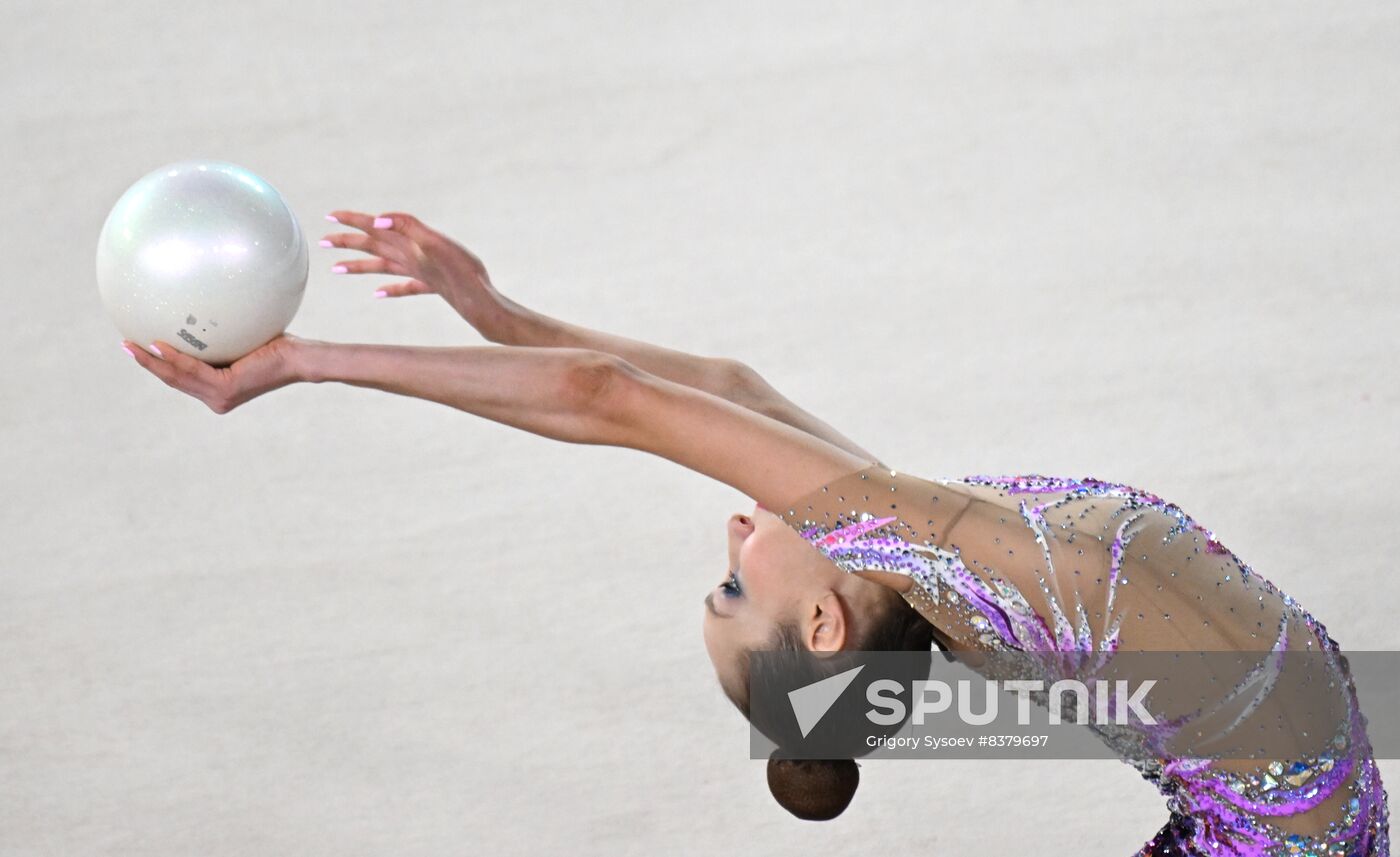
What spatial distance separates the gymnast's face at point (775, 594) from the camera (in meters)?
2.44

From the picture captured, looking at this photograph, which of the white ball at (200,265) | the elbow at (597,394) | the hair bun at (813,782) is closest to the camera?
the elbow at (597,394)

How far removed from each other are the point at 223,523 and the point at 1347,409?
2.77 meters

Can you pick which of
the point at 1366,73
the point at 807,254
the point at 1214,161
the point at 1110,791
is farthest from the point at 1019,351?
the point at 1366,73

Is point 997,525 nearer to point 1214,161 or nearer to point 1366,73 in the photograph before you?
point 1214,161

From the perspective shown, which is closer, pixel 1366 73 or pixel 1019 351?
pixel 1019 351

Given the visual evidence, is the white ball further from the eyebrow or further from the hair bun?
the hair bun

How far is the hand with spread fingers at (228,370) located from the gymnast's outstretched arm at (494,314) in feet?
0.81

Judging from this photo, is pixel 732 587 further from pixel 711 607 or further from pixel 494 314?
pixel 494 314

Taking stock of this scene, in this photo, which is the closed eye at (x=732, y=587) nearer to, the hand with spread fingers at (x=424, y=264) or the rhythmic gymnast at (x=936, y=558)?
the rhythmic gymnast at (x=936, y=558)

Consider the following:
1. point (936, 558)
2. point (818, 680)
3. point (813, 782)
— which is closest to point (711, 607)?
point (818, 680)

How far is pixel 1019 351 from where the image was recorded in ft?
15.4

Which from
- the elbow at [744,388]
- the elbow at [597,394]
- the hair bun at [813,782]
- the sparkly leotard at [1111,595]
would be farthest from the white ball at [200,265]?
the hair bun at [813,782]

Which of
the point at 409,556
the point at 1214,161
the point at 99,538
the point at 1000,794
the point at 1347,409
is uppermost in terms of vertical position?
the point at 1214,161

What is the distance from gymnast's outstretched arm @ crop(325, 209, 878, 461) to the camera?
2688mm
